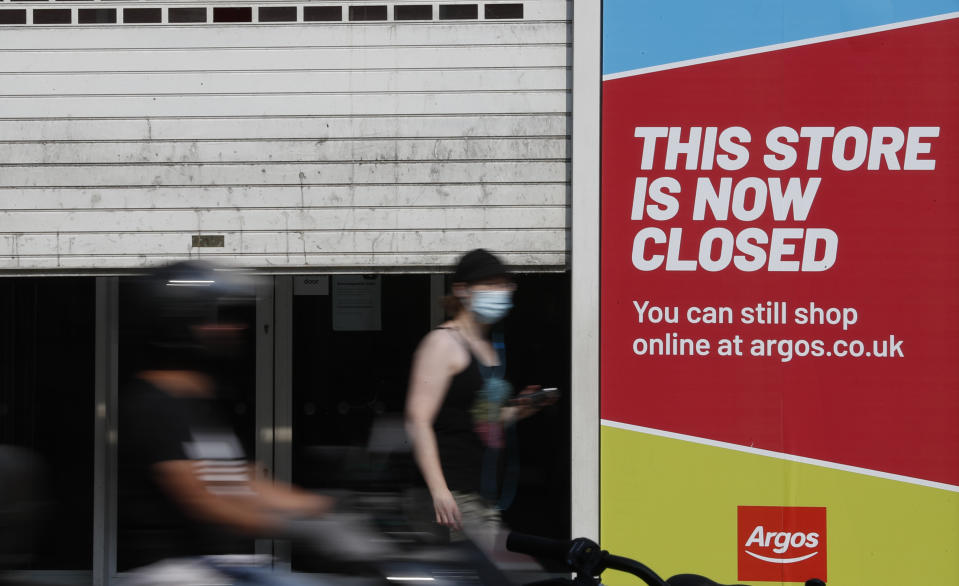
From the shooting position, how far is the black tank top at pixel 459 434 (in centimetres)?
359

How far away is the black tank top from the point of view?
141 inches

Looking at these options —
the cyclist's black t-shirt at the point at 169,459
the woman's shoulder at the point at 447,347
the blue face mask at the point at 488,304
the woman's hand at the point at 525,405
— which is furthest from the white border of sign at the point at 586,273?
the cyclist's black t-shirt at the point at 169,459

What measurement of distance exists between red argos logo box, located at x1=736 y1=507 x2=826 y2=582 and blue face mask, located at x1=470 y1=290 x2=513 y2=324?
6.73ft

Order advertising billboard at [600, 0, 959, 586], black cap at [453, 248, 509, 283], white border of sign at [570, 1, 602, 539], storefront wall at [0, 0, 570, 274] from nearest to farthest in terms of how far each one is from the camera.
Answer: black cap at [453, 248, 509, 283] → advertising billboard at [600, 0, 959, 586] → white border of sign at [570, 1, 602, 539] → storefront wall at [0, 0, 570, 274]

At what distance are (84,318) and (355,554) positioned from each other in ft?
14.5

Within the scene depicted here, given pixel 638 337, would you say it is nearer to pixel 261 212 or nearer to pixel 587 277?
pixel 587 277

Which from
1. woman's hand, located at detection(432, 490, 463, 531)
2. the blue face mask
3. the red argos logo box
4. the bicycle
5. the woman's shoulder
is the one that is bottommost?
the red argos logo box

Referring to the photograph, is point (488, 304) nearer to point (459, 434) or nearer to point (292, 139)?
point (459, 434)

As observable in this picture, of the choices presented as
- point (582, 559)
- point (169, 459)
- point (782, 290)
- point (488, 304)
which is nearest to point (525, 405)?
point (488, 304)

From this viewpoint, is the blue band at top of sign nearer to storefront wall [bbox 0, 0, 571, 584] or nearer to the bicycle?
storefront wall [bbox 0, 0, 571, 584]

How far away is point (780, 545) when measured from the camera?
5.12m

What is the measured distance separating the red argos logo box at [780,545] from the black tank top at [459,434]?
2114 millimetres

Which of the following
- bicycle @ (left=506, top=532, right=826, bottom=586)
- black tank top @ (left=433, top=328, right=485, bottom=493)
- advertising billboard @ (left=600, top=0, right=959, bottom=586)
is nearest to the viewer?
bicycle @ (left=506, top=532, right=826, bottom=586)

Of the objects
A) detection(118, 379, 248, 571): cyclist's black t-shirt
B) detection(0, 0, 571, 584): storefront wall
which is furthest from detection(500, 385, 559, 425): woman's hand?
detection(118, 379, 248, 571): cyclist's black t-shirt
